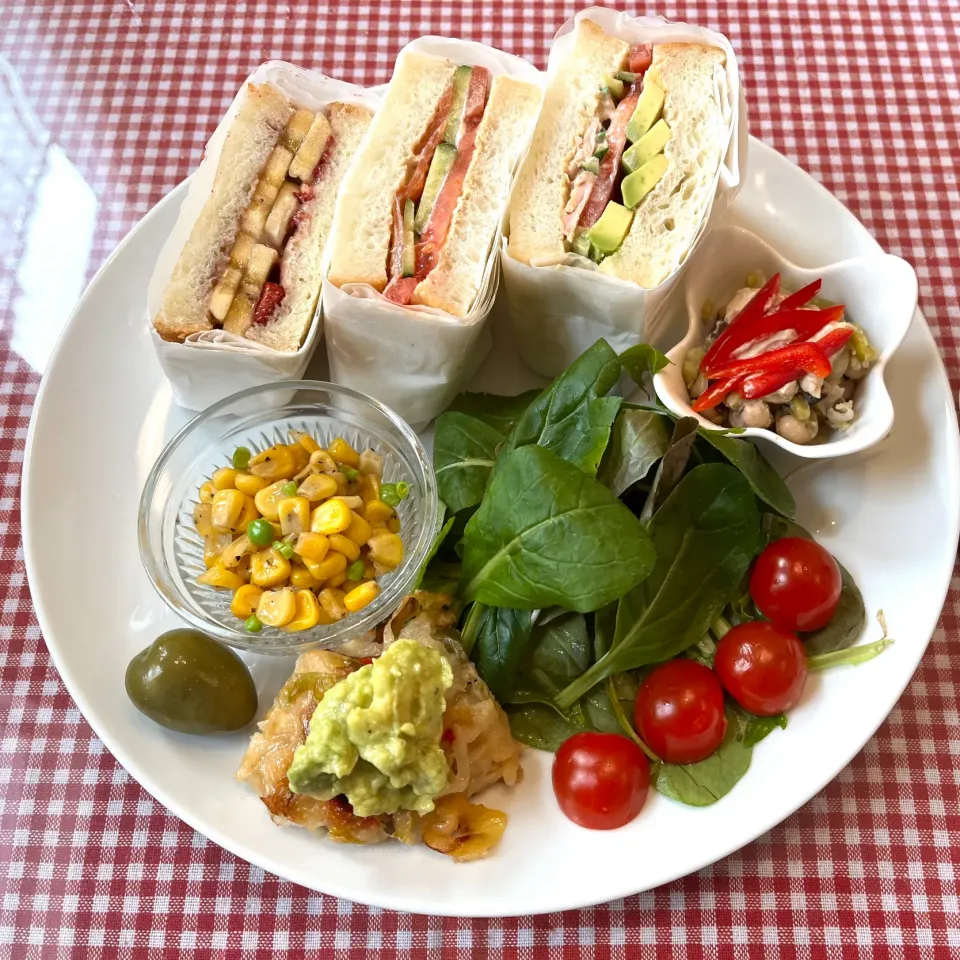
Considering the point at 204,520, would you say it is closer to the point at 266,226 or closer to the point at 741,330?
the point at 266,226

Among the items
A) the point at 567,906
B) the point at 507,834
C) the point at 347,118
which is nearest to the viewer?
the point at 567,906

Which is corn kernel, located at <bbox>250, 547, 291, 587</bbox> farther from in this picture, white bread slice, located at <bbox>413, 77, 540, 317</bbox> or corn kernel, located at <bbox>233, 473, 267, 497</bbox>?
white bread slice, located at <bbox>413, 77, 540, 317</bbox>

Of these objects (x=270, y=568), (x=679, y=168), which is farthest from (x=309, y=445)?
(x=679, y=168)

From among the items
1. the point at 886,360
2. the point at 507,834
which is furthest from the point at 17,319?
the point at 886,360

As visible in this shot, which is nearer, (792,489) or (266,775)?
(266,775)

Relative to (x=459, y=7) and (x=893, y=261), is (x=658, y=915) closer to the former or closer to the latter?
(x=893, y=261)
